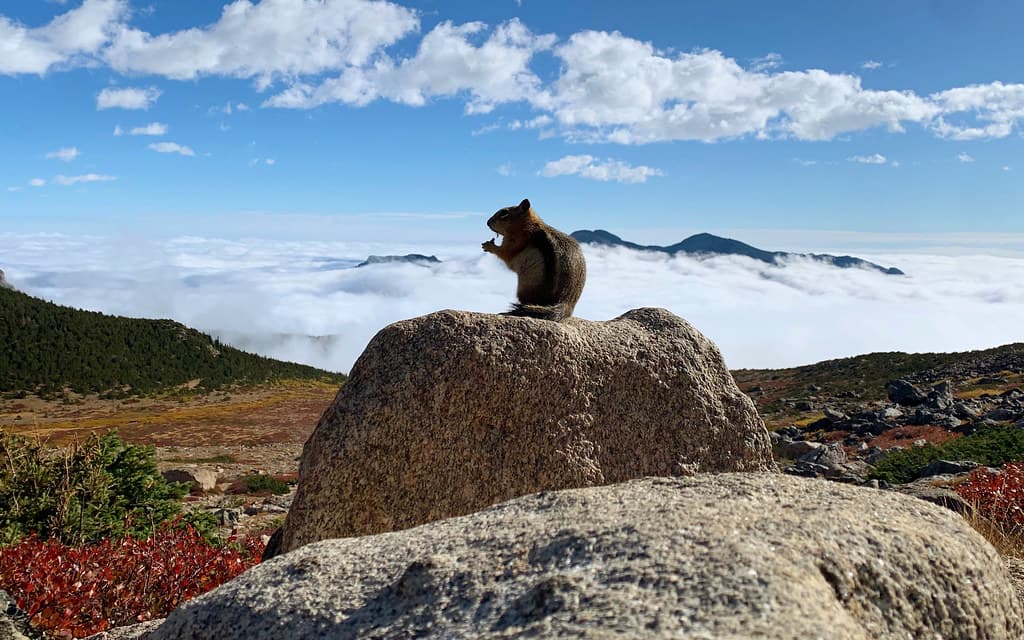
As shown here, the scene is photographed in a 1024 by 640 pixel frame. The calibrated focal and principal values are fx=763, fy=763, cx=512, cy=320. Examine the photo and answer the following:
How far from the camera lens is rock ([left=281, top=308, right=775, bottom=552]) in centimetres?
632

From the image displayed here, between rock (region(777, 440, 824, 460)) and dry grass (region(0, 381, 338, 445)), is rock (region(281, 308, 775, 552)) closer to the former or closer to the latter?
rock (region(777, 440, 824, 460))

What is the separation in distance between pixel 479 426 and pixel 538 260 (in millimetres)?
2865

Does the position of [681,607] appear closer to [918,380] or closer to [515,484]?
[515,484]

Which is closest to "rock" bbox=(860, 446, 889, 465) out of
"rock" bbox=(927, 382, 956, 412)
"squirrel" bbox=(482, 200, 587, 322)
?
"rock" bbox=(927, 382, 956, 412)

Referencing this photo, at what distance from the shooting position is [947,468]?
60.4ft

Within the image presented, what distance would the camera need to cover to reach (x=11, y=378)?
69875mm

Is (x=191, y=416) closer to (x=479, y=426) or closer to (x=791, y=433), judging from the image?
(x=791, y=433)

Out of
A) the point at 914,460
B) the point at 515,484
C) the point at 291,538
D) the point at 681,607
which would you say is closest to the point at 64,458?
the point at 291,538

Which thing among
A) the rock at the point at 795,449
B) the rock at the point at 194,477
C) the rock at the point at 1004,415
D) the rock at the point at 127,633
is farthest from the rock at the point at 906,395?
the rock at the point at 127,633

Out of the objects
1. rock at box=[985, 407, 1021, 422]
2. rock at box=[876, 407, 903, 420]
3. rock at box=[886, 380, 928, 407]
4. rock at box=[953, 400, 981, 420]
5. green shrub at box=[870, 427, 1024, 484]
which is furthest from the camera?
rock at box=[886, 380, 928, 407]

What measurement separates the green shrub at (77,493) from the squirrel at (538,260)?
5317 mm

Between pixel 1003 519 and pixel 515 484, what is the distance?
7.24 m

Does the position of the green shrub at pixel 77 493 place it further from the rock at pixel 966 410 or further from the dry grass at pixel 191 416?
the dry grass at pixel 191 416

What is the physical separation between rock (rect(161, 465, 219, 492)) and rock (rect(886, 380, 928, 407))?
115 ft
